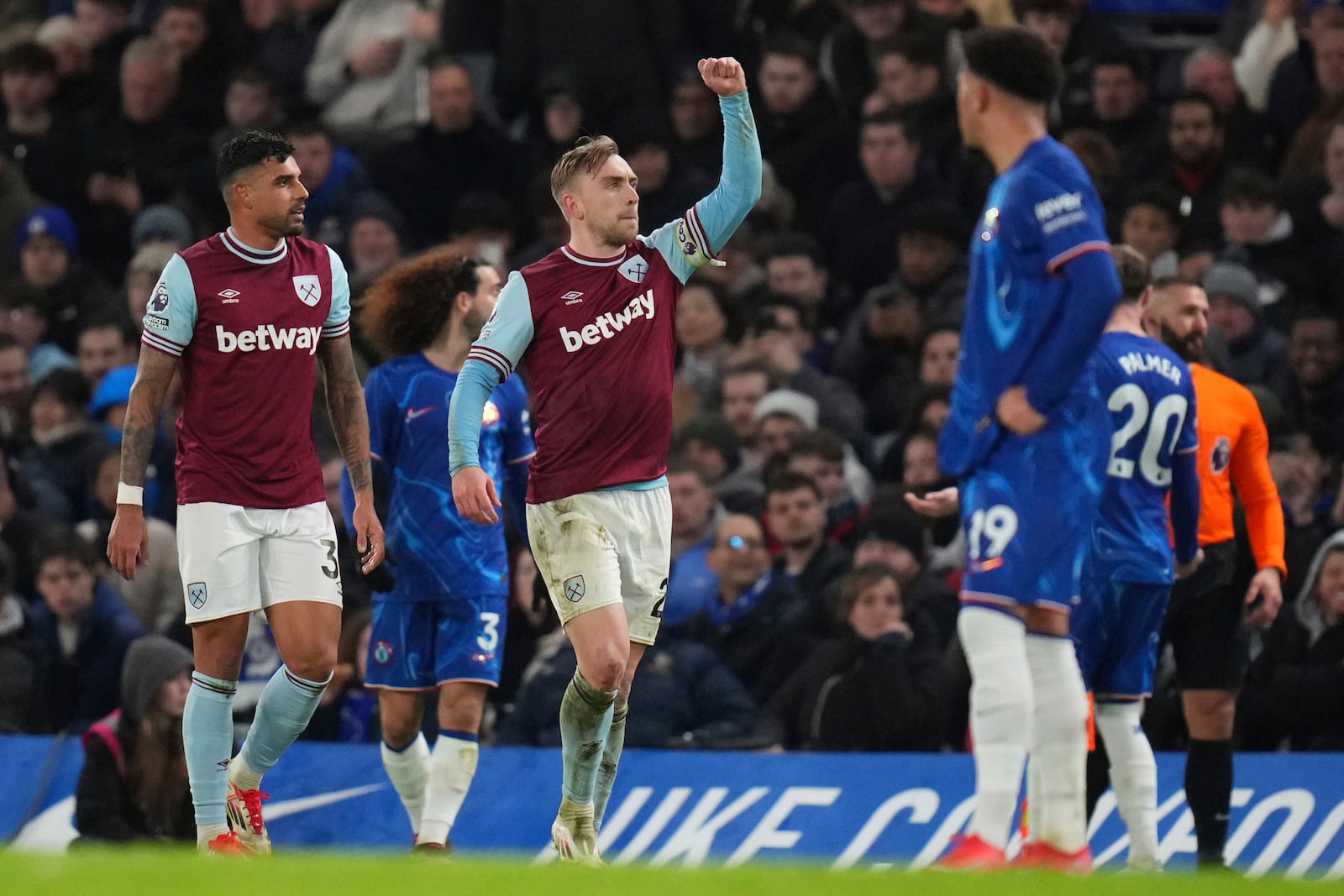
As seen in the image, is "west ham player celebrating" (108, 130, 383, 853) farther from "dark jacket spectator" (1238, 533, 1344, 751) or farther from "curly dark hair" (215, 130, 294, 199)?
"dark jacket spectator" (1238, 533, 1344, 751)

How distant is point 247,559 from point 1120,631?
3343 millimetres

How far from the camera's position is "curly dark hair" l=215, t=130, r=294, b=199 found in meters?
8.56

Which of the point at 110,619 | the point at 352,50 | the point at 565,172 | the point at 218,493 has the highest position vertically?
the point at 352,50

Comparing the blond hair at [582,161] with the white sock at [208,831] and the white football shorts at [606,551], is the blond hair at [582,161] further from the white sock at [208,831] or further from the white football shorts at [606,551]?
the white sock at [208,831]

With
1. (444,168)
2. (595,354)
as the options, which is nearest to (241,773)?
(595,354)

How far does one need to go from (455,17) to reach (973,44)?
35.3 ft

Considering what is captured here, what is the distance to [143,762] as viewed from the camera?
11.2 meters

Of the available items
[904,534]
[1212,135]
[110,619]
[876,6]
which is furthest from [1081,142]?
[110,619]

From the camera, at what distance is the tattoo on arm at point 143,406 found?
8.37 meters

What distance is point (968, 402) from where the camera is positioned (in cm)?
688

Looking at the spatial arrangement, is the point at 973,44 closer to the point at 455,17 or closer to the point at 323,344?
the point at 323,344

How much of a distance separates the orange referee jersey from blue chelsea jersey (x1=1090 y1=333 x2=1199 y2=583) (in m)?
0.84

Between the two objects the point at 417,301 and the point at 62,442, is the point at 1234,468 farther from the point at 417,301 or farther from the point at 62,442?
the point at 62,442

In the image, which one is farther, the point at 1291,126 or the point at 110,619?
the point at 1291,126
